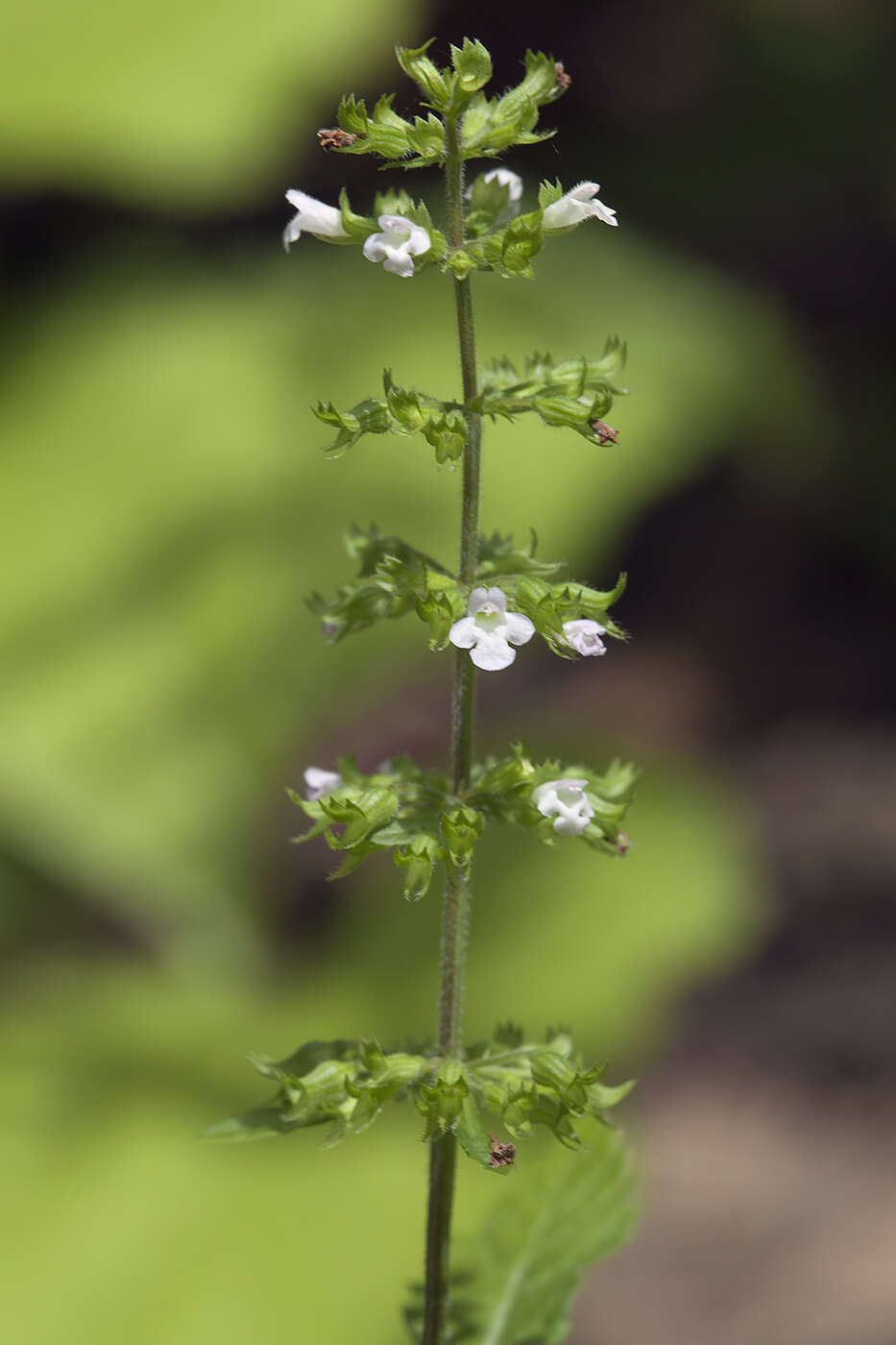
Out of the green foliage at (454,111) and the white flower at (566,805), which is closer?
the green foliage at (454,111)

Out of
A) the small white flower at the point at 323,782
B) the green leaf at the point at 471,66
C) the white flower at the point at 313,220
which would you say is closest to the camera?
the green leaf at the point at 471,66

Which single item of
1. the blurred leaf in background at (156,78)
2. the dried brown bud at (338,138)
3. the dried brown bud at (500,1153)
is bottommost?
the dried brown bud at (500,1153)

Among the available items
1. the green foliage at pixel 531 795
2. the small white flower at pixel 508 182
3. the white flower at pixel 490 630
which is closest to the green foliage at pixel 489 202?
the small white flower at pixel 508 182

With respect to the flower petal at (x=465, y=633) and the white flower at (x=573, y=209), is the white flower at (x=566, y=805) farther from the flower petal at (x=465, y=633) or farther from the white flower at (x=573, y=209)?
the white flower at (x=573, y=209)

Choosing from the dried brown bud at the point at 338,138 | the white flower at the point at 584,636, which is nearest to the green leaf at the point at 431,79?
the dried brown bud at the point at 338,138

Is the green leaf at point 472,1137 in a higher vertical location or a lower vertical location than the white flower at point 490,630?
lower

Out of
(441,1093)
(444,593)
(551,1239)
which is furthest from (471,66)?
(551,1239)

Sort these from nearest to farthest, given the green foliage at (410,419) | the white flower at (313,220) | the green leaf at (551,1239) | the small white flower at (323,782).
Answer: the green foliage at (410,419) → the white flower at (313,220) → the small white flower at (323,782) → the green leaf at (551,1239)

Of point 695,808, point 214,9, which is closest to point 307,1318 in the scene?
point 695,808
